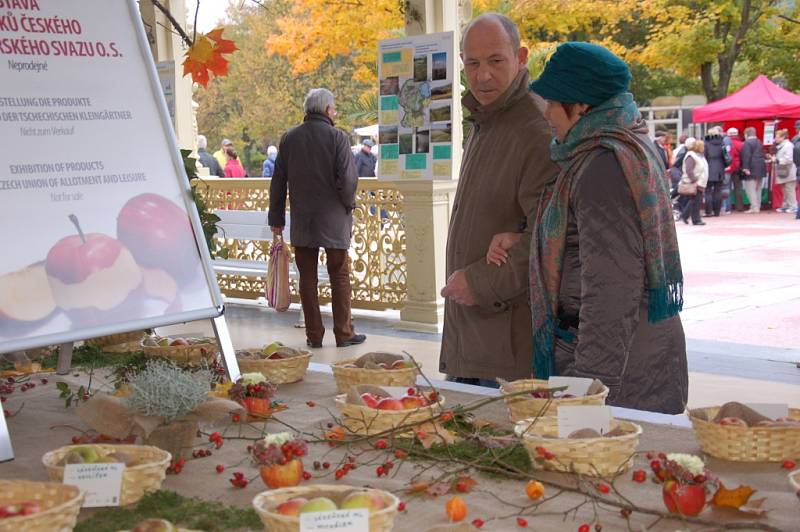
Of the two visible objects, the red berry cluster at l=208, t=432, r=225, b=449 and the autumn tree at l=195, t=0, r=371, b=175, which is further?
the autumn tree at l=195, t=0, r=371, b=175

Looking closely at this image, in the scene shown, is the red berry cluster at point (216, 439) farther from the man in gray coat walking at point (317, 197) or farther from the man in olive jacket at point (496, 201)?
the man in gray coat walking at point (317, 197)

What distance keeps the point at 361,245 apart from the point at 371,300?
0.55 m

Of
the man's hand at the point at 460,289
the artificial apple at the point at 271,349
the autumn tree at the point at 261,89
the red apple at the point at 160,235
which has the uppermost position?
the autumn tree at the point at 261,89

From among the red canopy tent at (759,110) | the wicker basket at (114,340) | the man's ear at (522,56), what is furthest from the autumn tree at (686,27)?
the man's ear at (522,56)

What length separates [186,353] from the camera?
11.3ft

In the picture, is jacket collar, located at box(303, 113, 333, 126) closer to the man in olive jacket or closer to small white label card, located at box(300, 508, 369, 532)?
the man in olive jacket

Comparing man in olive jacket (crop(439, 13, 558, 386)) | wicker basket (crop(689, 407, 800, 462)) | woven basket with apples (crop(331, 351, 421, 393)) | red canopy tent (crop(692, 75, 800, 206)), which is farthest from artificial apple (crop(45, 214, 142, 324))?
red canopy tent (crop(692, 75, 800, 206))

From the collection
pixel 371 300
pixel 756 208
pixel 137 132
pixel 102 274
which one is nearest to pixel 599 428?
pixel 102 274

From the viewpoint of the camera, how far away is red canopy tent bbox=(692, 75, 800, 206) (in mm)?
19891

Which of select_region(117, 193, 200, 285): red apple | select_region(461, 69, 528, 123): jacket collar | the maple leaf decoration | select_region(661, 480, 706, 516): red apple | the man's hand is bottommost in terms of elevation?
select_region(661, 480, 706, 516): red apple

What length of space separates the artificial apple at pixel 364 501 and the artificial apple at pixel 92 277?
3.97ft

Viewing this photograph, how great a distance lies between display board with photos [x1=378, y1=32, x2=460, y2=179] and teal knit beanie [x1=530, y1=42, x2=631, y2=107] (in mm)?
4796

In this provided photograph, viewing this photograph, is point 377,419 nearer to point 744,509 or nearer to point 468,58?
point 744,509

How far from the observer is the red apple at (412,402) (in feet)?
7.77
